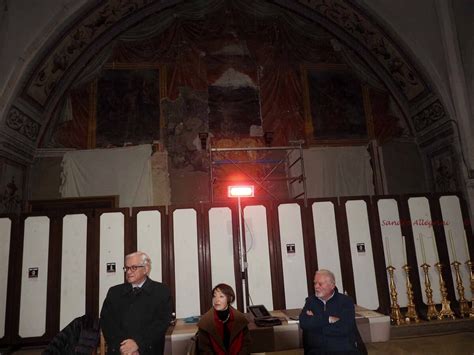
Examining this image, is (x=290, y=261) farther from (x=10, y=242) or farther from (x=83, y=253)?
(x=10, y=242)

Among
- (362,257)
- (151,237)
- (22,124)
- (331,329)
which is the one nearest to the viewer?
(331,329)

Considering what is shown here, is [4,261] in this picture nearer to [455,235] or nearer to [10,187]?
[10,187]

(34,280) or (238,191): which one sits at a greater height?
(238,191)

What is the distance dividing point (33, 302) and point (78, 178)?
2580 mm

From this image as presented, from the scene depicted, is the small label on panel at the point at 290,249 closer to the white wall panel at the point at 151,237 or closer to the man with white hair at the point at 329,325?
the white wall panel at the point at 151,237

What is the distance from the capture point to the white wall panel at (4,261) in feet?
15.9

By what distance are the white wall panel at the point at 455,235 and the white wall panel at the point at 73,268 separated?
5716 millimetres

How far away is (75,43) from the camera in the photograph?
6.87m

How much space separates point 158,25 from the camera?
25.2 ft

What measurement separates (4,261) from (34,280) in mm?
517

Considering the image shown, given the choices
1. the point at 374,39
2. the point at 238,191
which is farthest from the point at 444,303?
the point at 374,39

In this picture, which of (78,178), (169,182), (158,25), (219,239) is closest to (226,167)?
(169,182)

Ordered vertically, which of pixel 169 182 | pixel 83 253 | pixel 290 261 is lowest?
pixel 290 261

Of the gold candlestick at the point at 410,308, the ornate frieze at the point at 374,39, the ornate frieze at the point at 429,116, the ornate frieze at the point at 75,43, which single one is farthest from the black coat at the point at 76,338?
the ornate frieze at the point at 374,39
